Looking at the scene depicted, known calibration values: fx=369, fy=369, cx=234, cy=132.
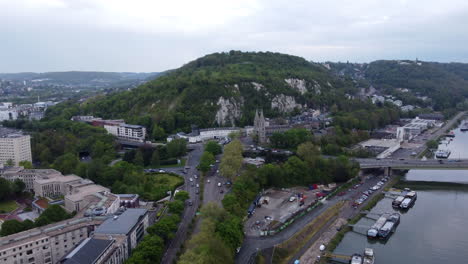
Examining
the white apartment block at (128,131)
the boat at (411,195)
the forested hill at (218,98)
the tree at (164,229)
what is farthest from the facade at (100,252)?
the forested hill at (218,98)

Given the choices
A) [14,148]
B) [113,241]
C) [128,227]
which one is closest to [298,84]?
[14,148]

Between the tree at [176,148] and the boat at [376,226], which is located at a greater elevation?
the tree at [176,148]

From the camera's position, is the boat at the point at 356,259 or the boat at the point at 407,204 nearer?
the boat at the point at 356,259

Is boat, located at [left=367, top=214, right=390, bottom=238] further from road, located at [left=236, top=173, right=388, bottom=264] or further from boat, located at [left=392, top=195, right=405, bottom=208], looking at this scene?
boat, located at [left=392, top=195, right=405, bottom=208]

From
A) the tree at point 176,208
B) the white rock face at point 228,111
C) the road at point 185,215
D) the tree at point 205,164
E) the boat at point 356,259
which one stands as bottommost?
the boat at point 356,259

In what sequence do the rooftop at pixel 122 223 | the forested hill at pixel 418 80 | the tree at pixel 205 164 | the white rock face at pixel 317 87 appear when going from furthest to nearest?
1. the forested hill at pixel 418 80
2. the white rock face at pixel 317 87
3. the tree at pixel 205 164
4. the rooftop at pixel 122 223

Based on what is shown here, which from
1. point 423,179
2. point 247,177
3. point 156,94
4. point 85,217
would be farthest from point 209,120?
point 85,217

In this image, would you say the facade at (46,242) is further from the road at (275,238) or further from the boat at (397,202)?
the boat at (397,202)

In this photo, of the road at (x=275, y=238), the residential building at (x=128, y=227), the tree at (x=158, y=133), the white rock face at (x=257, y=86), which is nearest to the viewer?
the residential building at (x=128, y=227)
